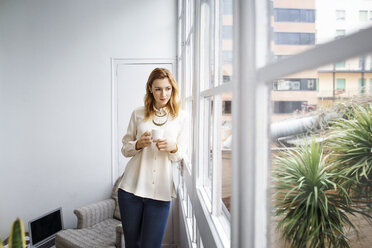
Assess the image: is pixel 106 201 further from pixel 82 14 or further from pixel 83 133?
pixel 82 14

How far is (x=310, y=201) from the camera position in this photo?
1.23 feet

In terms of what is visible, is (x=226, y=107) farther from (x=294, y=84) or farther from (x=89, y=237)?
(x=89, y=237)

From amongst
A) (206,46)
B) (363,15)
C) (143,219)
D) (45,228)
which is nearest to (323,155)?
(363,15)

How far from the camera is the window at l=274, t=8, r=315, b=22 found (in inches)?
14.6

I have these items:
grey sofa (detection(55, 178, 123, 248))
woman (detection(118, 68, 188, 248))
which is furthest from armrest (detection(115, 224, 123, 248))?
woman (detection(118, 68, 188, 248))

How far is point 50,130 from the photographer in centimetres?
344

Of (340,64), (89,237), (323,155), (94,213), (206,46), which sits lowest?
(89,237)

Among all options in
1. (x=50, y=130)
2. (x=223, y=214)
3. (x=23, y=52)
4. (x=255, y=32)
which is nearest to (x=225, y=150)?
(x=223, y=214)

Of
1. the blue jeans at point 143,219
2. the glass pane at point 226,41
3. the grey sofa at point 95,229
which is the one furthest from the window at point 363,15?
the grey sofa at point 95,229

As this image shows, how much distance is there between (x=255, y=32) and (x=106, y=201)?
3088mm

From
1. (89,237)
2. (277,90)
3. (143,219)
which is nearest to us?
(277,90)

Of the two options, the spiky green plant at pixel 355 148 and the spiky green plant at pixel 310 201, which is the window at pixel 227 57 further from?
the spiky green plant at pixel 355 148

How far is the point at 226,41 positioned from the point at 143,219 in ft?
3.82

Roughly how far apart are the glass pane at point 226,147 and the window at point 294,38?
41cm
